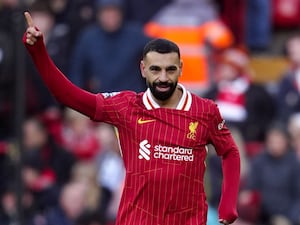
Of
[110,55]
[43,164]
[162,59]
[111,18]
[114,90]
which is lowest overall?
[43,164]

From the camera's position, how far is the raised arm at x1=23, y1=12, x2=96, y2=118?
8.63 meters

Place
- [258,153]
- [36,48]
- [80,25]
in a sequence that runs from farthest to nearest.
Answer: [80,25]
[258,153]
[36,48]

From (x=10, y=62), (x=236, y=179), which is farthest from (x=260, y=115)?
(x=236, y=179)

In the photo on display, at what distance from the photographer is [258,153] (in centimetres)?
1409

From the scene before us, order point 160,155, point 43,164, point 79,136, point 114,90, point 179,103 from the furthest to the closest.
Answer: point 79,136 → point 114,90 → point 43,164 → point 179,103 → point 160,155

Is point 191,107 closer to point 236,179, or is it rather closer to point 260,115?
point 236,179

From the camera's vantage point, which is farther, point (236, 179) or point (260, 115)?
point (260, 115)

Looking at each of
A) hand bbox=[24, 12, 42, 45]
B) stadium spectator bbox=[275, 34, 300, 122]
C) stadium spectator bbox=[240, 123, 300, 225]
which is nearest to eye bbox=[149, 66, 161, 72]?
hand bbox=[24, 12, 42, 45]

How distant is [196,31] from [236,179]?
650cm

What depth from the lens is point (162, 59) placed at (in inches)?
348

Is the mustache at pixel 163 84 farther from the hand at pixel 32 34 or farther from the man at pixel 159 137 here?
the hand at pixel 32 34

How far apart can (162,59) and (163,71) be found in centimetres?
7

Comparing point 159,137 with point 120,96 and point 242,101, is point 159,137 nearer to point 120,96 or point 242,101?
point 120,96

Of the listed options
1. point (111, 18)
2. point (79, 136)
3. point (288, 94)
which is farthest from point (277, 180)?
point (111, 18)
